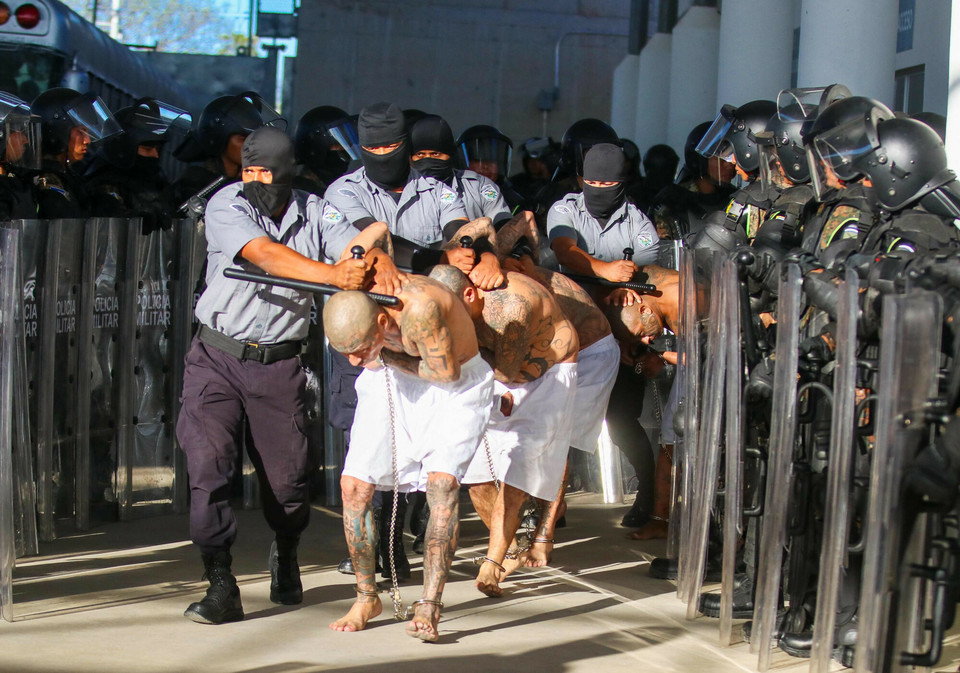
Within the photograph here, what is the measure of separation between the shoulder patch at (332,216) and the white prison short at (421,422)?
2.57 feet

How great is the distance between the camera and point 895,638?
3.69m

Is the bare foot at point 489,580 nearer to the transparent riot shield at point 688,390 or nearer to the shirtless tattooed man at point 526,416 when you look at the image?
the shirtless tattooed man at point 526,416

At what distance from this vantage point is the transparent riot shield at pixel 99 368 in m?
6.83

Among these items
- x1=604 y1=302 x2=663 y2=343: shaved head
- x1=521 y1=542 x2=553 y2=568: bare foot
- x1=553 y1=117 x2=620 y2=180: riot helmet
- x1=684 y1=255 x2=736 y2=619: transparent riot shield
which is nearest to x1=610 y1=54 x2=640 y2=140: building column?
x1=553 y1=117 x2=620 y2=180: riot helmet

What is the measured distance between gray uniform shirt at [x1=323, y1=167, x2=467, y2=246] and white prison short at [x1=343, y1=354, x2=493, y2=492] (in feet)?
4.25

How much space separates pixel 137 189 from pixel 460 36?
46.1 feet

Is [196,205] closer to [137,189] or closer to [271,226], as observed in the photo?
[137,189]

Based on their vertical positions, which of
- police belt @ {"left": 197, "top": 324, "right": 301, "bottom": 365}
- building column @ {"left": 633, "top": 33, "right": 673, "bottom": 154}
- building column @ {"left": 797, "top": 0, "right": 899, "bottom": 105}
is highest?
building column @ {"left": 633, "top": 33, "right": 673, "bottom": 154}

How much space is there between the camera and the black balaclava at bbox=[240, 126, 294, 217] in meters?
5.23

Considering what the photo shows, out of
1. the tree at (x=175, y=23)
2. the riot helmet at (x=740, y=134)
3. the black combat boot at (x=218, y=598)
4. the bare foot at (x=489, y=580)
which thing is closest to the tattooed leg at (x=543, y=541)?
the bare foot at (x=489, y=580)

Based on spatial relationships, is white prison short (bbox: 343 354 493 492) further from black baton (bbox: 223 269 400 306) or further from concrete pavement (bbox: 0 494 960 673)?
concrete pavement (bbox: 0 494 960 673)

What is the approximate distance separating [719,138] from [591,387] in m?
2.05

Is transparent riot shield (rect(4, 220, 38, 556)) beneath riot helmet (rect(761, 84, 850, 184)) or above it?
beneath

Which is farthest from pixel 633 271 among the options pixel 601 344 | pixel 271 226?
pixel 271 226
